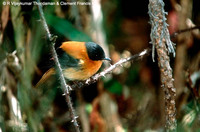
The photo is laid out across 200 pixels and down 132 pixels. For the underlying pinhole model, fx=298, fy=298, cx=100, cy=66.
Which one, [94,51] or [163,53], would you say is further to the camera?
[94,51]

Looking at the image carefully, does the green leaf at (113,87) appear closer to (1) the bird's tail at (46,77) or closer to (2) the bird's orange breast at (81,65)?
(2) the bird's orange breast at (81,65)

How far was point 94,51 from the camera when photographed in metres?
3.19

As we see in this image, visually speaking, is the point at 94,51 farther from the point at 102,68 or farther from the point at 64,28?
the point at 102,68

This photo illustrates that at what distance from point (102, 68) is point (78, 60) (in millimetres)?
702

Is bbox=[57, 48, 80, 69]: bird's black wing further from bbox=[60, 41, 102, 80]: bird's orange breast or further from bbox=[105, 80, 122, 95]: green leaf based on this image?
bbox=[105, 80, 122, 95]: green leaf

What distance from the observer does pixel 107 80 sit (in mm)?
3562

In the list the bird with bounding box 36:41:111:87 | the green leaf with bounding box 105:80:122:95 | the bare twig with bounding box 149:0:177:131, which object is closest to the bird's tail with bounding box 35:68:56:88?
the bird with bounding box 36:41:111:87

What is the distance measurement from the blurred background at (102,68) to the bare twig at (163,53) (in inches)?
14.9

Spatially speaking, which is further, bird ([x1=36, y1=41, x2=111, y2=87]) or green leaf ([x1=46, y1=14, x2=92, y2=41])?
bird ([x1=36, y1=41, x2=111, y2=87])

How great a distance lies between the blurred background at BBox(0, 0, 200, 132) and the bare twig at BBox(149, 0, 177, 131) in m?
0.38

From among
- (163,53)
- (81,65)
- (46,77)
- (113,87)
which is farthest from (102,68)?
(163,53)

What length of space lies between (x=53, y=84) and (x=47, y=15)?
2.58ft

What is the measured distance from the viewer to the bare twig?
196 centimetres

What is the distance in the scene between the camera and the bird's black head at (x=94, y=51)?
310 cm
